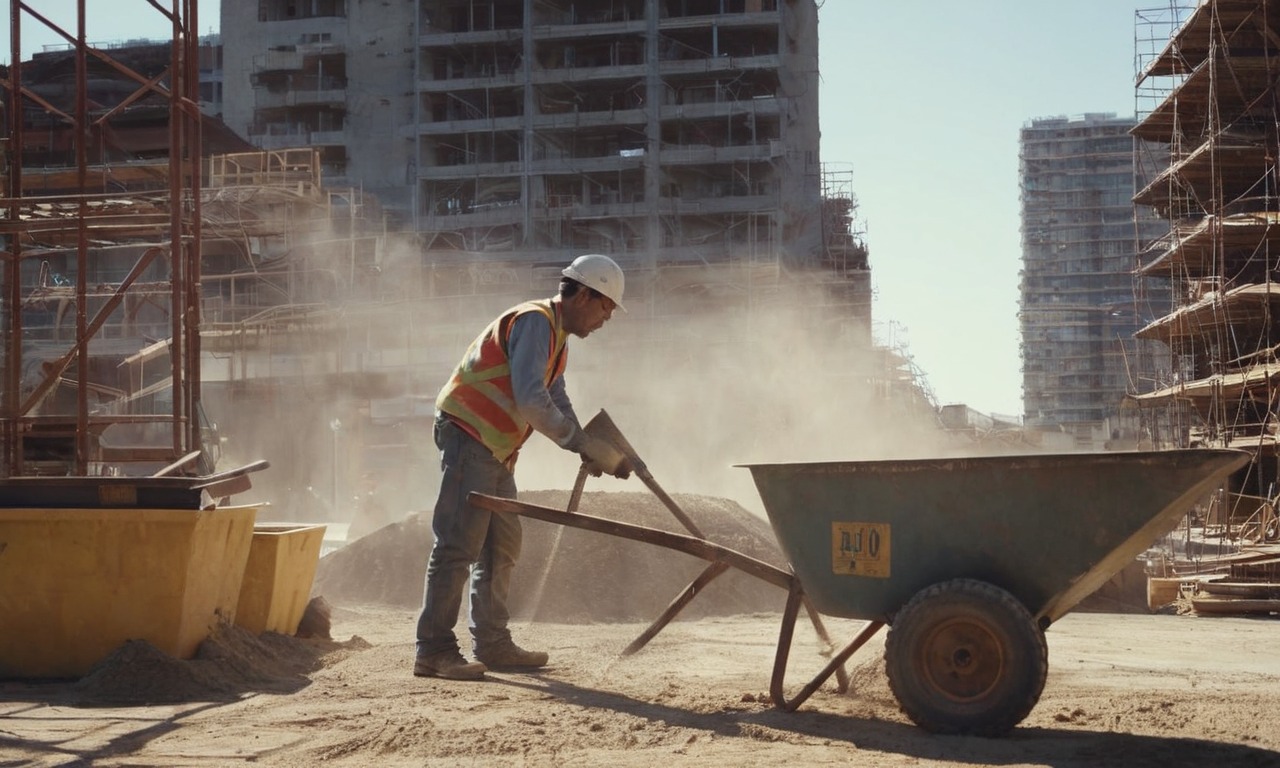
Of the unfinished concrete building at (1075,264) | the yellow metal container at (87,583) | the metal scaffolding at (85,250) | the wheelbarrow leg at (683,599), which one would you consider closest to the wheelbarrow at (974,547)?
the wheelbarrow leg at (683,599)

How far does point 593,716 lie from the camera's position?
500 centimetres

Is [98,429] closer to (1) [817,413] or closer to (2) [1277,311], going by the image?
(2) [1277,311]

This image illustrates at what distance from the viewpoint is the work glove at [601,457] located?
5855mm

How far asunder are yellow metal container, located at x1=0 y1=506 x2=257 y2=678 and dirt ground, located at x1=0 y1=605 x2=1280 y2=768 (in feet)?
0.57

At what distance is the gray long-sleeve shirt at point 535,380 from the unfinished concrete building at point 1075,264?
67890 millimetres

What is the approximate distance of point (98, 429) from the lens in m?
12.0

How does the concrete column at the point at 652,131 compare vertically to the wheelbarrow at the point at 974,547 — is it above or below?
above

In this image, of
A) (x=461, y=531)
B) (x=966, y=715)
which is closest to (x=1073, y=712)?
(x=966, y=715)

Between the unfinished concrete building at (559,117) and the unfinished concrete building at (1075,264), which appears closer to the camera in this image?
the unfinished concrete building at (559,117)

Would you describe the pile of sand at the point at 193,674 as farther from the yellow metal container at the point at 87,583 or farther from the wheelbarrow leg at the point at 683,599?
the wheelbarrow leg at the point at 683,599

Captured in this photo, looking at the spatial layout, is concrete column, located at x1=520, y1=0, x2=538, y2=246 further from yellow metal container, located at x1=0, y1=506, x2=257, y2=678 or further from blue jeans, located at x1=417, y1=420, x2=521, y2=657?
yellow metal container, located at x1=0, y1=506, x2=257, y2=678

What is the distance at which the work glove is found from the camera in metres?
5.86

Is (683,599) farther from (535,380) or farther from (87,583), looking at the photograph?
(87,583)

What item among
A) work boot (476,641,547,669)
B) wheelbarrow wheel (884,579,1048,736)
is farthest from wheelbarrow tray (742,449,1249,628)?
Result: work boot (476,641,547,669)
